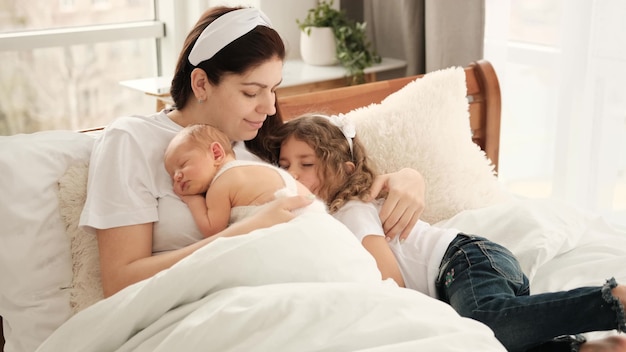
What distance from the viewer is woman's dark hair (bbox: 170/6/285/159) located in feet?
6.05

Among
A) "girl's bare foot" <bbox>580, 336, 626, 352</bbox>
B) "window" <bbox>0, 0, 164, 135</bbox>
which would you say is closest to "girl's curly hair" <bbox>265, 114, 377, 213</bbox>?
"girl's bare foot" <bbox>580, 336, 626, 352</bbox>

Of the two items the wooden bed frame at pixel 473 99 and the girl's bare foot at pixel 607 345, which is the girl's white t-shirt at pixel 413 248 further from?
the wooden bed frame at pixel 473 99

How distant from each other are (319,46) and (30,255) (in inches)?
65.6

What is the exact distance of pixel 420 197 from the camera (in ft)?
6.58

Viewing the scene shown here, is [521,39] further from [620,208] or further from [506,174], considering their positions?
[620,208]

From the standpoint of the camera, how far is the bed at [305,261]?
1368 millimetres

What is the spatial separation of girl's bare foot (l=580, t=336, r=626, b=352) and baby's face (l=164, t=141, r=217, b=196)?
0.84 meters

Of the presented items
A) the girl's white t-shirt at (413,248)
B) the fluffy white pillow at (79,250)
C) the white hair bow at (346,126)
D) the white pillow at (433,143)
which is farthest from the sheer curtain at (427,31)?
the fluffy white pillow at (79,250)

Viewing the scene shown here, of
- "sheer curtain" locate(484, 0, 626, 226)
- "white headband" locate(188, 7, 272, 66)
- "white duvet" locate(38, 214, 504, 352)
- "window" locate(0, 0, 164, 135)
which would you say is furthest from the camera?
"window" locate(0, 0, 164, 135)

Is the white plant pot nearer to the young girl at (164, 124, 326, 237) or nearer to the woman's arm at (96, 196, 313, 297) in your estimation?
the young girl at (164, 124, 326, 237)

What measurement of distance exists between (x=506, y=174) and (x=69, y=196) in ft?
6.12

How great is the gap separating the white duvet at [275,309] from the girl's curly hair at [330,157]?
1.19 feet

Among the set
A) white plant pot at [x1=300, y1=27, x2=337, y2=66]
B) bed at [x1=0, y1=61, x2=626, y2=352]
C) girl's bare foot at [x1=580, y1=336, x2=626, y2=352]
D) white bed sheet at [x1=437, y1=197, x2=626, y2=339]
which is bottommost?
girl's bare foot at [x1=580, y1=336, x2=626, y2=352]

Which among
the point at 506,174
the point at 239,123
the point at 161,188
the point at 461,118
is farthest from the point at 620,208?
the point at 161,188
